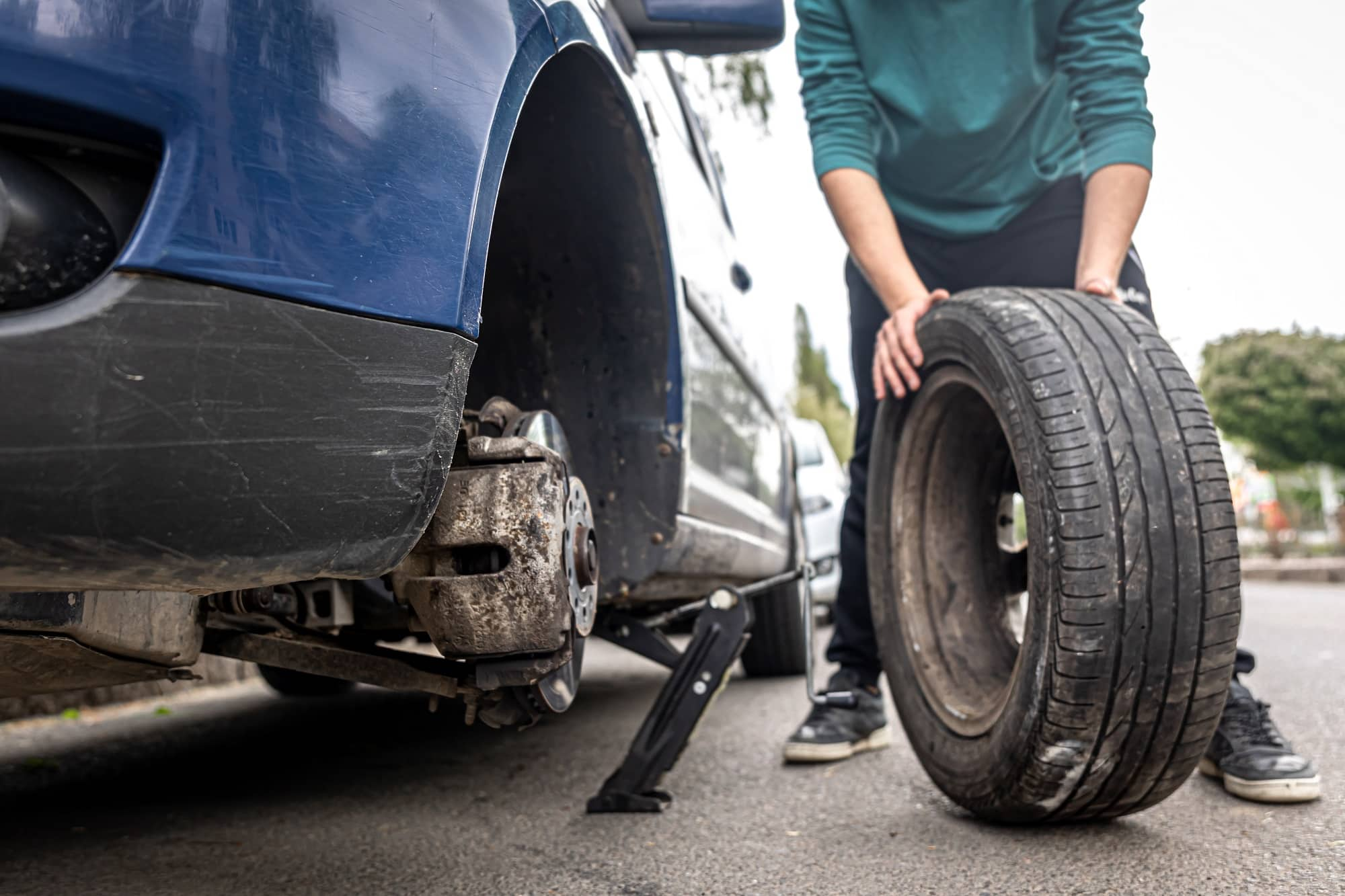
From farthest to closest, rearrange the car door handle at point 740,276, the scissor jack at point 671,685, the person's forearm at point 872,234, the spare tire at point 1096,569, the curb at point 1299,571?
the curb at point 1299,571 < the car door handle at point 740,276 < the person's forearm at point 872,234 < the scissor jack at point 671,685 < the spare tire at point 1096,569

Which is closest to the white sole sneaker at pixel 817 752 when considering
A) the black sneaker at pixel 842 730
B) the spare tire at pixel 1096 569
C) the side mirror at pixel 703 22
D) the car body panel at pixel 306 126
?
the black sneaker at pixel 842 730

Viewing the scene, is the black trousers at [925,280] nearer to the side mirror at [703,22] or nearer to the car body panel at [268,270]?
the side mirror at [703,22]

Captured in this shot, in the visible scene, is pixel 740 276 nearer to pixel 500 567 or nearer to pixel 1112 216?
pixel 1112 216

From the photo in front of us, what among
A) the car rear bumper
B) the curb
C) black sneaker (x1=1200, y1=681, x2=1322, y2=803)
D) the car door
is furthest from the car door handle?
the curb

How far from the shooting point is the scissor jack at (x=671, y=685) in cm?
199

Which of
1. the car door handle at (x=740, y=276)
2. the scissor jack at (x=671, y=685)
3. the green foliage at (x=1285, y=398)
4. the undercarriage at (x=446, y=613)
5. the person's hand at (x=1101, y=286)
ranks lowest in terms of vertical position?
the scissor jack at (x=671, y=685)

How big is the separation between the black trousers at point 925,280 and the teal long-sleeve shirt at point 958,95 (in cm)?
4

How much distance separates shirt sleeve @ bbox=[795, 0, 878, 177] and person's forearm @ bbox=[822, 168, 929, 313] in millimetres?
A: 35

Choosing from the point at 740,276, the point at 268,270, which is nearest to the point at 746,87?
the point at 740,276

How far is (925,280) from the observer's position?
2.49 m

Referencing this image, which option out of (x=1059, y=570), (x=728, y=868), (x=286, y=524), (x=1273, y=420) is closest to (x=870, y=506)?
(x=1059, y=570)

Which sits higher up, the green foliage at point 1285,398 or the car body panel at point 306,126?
the green foliage at point 1285,398

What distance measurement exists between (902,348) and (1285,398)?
19138mm

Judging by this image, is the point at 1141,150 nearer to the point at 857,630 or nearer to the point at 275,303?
the point at 857,630
